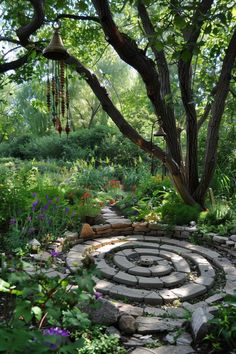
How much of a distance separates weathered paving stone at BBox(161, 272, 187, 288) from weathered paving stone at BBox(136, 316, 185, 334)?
2.81ft

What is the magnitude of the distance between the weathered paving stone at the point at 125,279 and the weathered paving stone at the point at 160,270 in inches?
11.3

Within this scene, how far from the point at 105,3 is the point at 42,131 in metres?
18.1

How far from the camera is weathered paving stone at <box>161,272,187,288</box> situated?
153 inches

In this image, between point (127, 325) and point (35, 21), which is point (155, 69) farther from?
point (127, 325)

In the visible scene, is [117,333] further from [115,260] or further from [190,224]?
[190,224]

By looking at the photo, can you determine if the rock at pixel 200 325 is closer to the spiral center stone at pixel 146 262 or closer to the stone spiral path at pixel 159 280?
the stone spiral path at pixel 159 280

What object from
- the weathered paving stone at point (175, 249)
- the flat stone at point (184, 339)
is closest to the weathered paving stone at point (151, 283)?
the weathered paving stone at point (175, 249)

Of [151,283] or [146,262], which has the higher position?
[146,262]

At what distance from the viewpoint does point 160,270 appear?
162 inches

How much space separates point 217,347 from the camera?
2289 millimetres

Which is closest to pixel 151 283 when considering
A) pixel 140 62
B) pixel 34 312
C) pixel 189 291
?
pixel 189 291

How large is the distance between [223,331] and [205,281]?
167cm

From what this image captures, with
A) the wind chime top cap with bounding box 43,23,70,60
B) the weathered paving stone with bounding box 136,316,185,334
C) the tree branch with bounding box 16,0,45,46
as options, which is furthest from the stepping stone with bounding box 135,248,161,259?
the tree branch with bounding box 16,0,45,46

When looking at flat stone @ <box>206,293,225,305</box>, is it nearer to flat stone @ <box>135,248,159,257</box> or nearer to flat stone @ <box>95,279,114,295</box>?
flat stone @ <box>95,279,114,295</box>
